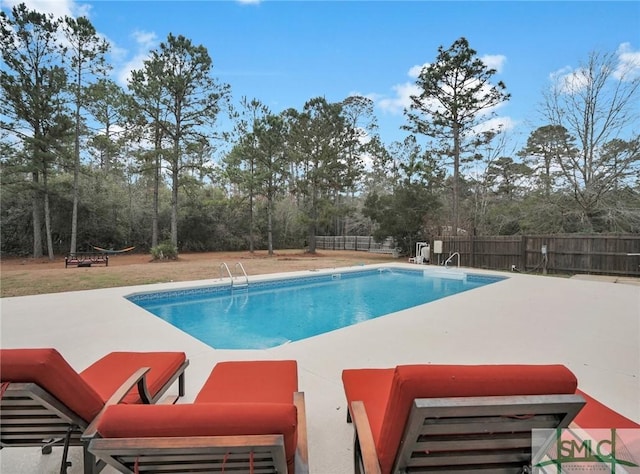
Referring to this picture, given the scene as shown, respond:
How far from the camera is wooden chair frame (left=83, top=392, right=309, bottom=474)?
99 centimetres

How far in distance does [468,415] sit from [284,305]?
649cm

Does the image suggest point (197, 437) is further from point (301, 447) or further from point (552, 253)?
point (552, 253)

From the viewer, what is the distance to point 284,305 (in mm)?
7359

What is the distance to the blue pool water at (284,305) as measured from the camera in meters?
5.39

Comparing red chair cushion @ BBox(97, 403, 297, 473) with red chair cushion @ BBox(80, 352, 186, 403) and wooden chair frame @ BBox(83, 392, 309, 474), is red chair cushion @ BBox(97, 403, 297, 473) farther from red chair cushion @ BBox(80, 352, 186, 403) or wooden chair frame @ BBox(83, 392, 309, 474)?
red chair cushion @ BBox(80, 352, 186, 403)

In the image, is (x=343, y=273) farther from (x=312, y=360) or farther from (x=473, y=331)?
(x=312, y=360)

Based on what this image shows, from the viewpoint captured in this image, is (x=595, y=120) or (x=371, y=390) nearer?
(x=371, y=390)

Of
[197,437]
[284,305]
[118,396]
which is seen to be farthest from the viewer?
[284,305]

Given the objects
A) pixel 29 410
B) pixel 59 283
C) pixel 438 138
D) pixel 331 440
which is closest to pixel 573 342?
pixel 331 440

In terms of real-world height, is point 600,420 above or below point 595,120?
below

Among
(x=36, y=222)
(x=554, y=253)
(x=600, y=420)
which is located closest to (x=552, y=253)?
(x=554, y=253)

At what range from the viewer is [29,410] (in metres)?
1.39

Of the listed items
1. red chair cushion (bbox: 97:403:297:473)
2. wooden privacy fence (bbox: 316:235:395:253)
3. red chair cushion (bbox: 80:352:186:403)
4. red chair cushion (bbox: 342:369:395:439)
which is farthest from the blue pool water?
wooden privacy fence (bbox: 316:235:395:253)

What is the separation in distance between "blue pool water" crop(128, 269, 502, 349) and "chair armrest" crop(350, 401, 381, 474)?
334cm
